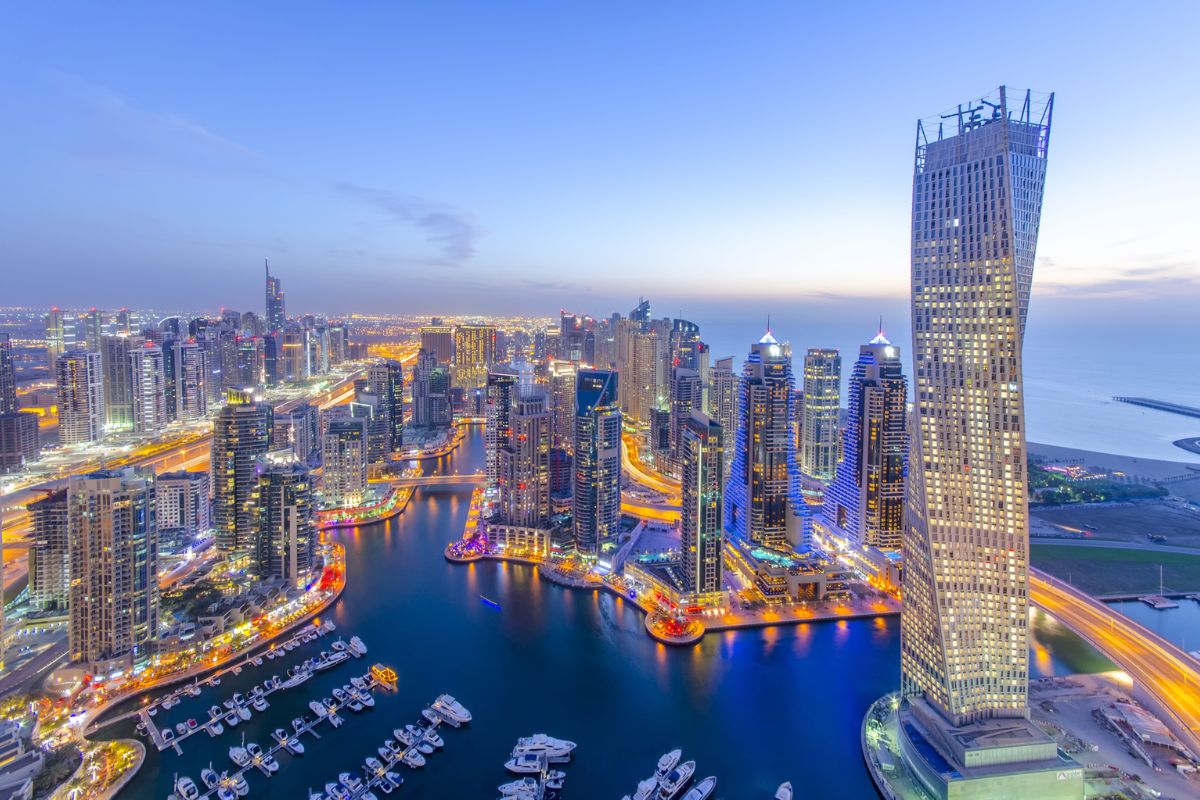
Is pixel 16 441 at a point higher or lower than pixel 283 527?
higher

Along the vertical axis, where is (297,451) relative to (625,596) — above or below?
above

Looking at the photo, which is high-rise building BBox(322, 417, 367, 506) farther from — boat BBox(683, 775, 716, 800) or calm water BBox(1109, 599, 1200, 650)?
calm water BBox(1109, 599, 1200, 650)

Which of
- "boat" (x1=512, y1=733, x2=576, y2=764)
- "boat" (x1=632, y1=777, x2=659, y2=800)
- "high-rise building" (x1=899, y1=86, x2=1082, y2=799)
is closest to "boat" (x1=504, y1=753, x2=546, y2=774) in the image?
"boat" (x1=512, y1=733, x2=576, y2=764)

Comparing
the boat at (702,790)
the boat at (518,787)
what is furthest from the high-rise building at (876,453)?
the boat at (518,787)

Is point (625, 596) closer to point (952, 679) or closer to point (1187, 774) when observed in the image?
point (952, 679)

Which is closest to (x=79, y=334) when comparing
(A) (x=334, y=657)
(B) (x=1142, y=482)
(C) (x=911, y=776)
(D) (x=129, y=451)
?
(D) (x=129, y=451)

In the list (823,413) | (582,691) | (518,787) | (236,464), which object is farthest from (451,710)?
(823,413)

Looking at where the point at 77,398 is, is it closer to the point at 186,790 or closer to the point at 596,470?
the point at 596,470
